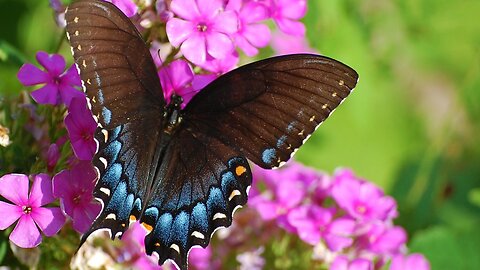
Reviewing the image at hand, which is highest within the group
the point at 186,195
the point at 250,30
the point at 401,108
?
the point at 401,108

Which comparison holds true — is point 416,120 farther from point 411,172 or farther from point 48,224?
point 48,224

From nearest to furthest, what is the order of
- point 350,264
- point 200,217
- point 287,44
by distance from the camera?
1. point 200,217
2. point 350,264
3. point 287,44

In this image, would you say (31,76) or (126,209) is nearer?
(126,209)

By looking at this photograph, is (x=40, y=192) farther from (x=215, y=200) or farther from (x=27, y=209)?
(x=215, y=200)

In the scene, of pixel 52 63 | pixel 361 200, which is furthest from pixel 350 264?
pixel 52 63

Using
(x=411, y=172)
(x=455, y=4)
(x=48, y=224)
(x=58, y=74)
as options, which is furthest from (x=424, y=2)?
(x=48, y=224)

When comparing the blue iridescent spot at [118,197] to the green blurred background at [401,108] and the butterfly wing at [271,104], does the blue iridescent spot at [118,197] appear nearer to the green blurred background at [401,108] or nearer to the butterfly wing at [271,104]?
the butterfly wing at [271,104]

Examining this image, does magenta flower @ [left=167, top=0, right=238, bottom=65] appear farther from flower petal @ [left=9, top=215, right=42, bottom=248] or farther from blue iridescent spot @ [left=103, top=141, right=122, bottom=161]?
flower petal @ [left=9, top=215, right=42, bottom=248]
